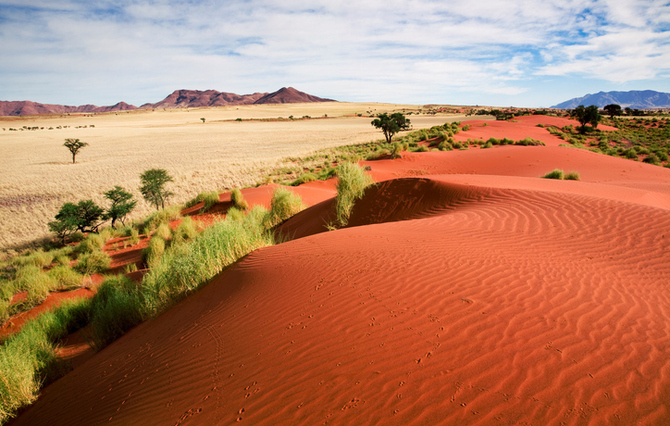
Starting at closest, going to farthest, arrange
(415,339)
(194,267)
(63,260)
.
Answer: (415,339) → (194,267) → (63,260)

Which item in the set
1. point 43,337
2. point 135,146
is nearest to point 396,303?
point 43,337

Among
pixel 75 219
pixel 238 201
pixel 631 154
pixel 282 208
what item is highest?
pixel 631 154

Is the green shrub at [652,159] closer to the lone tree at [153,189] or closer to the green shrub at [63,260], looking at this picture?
the lone tree at [153,189]

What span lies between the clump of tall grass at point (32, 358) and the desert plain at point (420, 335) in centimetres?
24

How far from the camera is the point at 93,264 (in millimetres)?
10672

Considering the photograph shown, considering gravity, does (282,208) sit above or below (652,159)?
below

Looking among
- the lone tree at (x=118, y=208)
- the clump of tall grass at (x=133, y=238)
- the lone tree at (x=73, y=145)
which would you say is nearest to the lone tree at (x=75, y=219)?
the lone tree at (x=118, y=208)

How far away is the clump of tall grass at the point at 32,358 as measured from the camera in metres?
4.07

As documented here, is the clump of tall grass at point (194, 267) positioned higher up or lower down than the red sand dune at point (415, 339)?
lower down

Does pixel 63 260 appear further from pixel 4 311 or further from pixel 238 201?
pixel 238 201

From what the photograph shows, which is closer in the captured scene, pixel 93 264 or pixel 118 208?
pixel 93 264

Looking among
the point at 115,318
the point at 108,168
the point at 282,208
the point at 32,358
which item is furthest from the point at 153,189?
the point at 32,358

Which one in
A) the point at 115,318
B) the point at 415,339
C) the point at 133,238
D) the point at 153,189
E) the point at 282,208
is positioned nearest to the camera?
the point at 415,339

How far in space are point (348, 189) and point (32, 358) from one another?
319 inches
